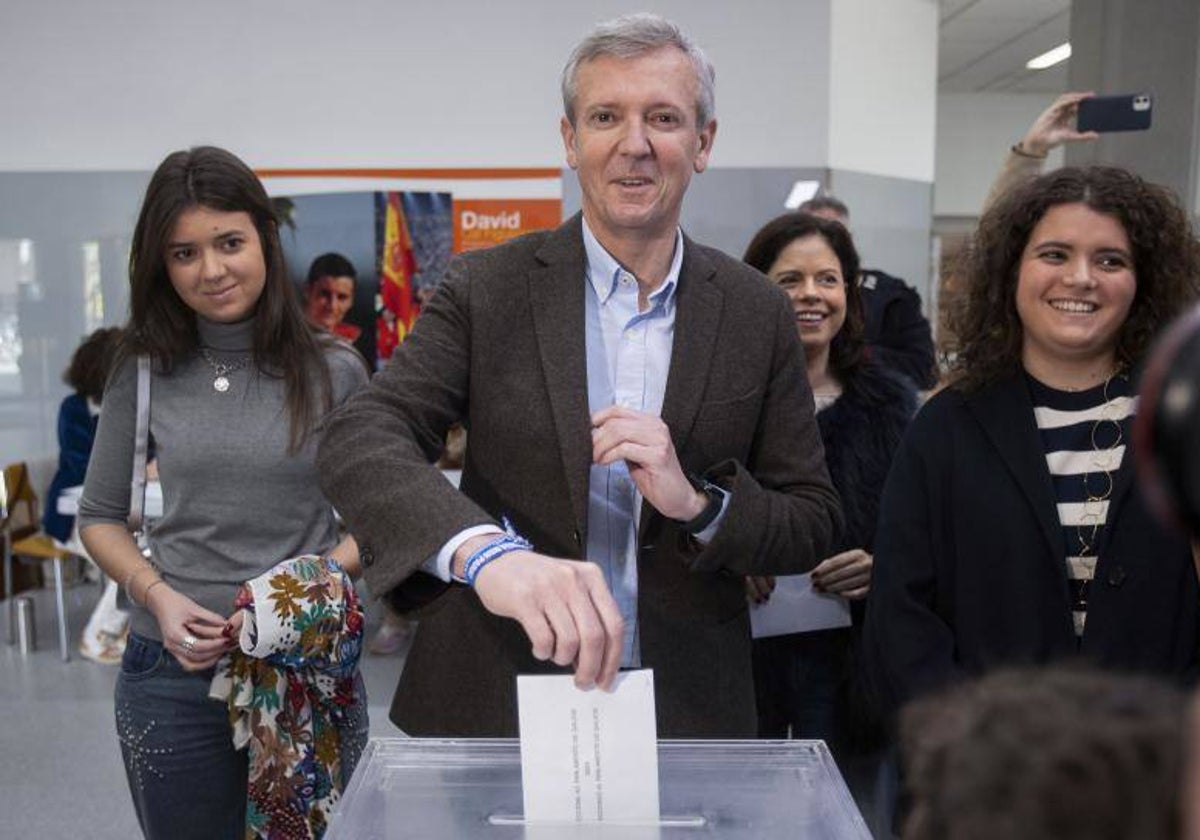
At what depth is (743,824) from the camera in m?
0.97

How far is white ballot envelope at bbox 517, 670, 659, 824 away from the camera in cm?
87

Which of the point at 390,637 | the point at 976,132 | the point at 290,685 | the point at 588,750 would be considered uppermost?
the point at 976,132

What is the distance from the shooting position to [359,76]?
16.1 ft

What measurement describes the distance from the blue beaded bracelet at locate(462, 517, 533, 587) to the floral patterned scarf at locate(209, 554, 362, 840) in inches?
26.5

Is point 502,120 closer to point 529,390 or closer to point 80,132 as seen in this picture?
point 80,132

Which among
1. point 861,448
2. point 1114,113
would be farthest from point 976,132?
point 861,448

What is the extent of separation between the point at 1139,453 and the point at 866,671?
147 centimetres

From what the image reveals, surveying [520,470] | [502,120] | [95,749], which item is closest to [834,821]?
[520,470]

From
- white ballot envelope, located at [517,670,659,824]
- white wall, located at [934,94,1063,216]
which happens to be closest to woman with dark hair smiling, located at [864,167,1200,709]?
white ballot envelope, located at [517,670,659,824]

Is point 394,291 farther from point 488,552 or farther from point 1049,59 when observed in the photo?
point 1049,59

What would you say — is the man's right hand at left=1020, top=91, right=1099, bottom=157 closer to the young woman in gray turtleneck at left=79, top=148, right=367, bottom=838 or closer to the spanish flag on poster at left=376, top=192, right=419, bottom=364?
the young woman in gray turtleneck at left=79, top=148, right=367, bottom=838

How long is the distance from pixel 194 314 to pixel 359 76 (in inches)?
137

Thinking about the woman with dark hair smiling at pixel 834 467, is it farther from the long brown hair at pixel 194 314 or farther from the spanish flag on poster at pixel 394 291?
the spanish flag on poster at pixel 394 291

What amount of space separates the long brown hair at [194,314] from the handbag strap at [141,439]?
3 centimetres
